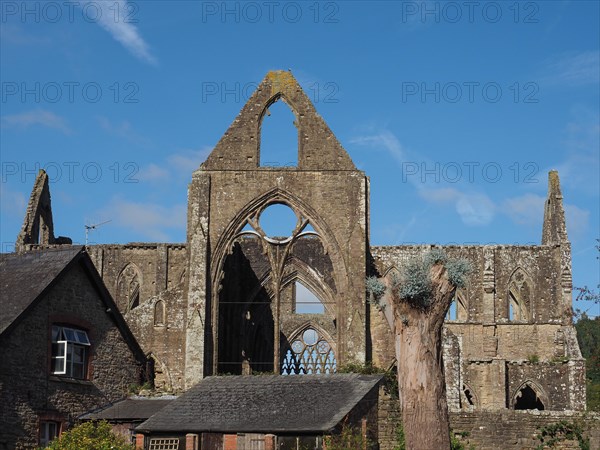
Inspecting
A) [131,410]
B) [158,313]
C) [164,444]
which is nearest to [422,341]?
[164,444]

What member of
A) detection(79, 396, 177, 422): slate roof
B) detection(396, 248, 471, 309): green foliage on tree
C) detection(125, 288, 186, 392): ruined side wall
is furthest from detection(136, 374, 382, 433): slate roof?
detection(125, 288, 186, 392): ruined side wall

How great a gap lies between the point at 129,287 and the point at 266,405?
23.3 metres

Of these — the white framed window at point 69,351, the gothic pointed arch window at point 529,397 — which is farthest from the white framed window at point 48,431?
the gothic pointed arch window at point 529,397

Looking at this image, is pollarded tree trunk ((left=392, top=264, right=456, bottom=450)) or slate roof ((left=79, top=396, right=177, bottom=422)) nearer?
pollarded tree trunk ((left=392, top=264, right=456, bottom=450))

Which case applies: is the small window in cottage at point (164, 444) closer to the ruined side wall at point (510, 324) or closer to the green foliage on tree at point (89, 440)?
the green foliage on tree at point (89, 440)

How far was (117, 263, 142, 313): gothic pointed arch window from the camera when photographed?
4959 centimetres

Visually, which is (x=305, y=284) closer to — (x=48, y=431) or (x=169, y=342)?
(x=169, y=342)

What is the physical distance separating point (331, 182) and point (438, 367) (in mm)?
18180

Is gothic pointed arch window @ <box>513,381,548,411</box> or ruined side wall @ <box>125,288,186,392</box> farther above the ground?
ruined side wall @ <box>125,288,186,392</box>

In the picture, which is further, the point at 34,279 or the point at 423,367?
the point at 34,279

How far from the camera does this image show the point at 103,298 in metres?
31.2

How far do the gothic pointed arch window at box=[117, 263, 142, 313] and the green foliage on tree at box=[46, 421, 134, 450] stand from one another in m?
21.9

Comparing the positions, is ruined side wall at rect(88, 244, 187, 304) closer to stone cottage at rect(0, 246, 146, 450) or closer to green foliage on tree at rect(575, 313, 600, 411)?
stone cottage at rect(0, 246, 146, 450)

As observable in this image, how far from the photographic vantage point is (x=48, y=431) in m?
28.5
